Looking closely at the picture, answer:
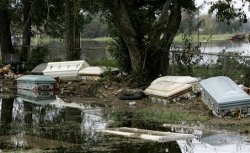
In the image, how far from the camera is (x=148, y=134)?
421 inches

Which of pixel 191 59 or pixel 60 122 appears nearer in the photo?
pixel 60 122

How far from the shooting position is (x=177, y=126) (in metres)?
11.8

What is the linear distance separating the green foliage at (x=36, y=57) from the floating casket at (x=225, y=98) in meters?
15.1

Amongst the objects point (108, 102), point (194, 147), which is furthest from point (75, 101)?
point (194, 147)

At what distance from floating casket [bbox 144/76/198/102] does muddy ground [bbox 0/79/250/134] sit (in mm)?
251

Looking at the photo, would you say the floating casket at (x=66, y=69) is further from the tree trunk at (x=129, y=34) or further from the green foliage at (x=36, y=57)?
the green foliage at (x=36, y=57)

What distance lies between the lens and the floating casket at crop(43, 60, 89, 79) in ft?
72.8

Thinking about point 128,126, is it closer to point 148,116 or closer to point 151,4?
point 148,116

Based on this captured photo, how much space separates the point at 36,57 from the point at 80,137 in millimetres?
17080

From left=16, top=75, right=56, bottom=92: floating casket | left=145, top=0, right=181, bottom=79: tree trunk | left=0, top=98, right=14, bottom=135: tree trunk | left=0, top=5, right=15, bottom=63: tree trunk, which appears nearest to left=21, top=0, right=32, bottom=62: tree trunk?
left=0, top=5, right=15, bottom=63: tree trunk

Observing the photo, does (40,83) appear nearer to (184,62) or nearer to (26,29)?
(184,62)

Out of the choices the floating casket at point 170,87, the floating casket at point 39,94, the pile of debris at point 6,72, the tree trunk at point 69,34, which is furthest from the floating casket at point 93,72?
the pile of debris at point 6,72

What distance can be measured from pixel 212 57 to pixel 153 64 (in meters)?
2.58

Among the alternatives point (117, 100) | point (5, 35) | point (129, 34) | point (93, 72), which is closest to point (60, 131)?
point (117, 100)
